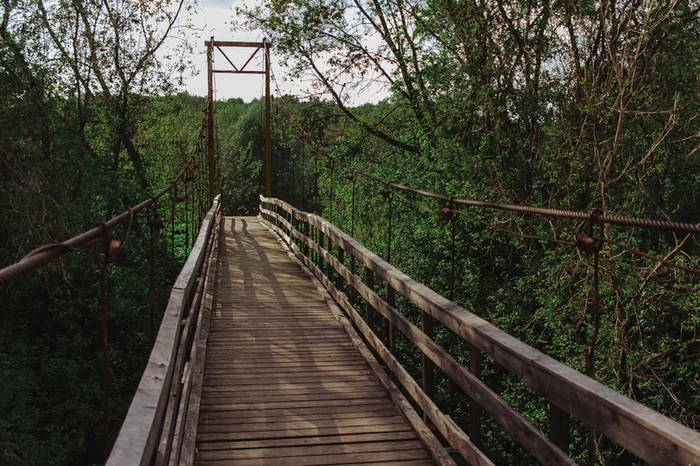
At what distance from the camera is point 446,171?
34.9 feet

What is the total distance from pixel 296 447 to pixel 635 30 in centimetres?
560

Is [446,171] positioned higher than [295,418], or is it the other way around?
[446,171]

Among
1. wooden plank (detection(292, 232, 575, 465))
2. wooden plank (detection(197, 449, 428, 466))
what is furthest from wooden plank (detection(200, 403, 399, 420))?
wooden plank (detection(197, 449, 428, 466))

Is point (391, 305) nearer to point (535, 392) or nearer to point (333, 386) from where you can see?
point (333, 386)

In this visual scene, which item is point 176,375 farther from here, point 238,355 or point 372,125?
point 372,125

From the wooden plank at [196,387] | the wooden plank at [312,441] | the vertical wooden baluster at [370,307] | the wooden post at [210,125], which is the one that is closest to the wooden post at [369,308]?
the vertical wooden baluster at [370,307]

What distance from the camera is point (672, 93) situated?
7.16m

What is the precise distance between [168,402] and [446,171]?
8.71m

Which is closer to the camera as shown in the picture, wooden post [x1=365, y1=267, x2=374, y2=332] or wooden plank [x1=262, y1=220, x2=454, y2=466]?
wooden plank [x1=262, y1=220, x2=454, y2=466]

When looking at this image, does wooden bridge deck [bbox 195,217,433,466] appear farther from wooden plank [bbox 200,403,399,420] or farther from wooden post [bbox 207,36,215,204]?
wooden post [bbox 207,36,215,204]

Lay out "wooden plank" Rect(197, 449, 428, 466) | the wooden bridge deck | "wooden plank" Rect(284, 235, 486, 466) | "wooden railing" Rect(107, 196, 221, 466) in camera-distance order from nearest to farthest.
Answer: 1. "wooden railing" Rect(107, 196, 221, 466)
2. "wooden plank" Rect(284, 235, 486, 466)
3. "wooden plank" Rect(197, 449, 428, 466)
4. the wooden bridge deck

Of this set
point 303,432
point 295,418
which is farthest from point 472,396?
point 295,418

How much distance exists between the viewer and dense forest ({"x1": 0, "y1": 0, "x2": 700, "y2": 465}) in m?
6.87

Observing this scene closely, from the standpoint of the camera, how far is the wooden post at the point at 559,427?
5.81 feet
